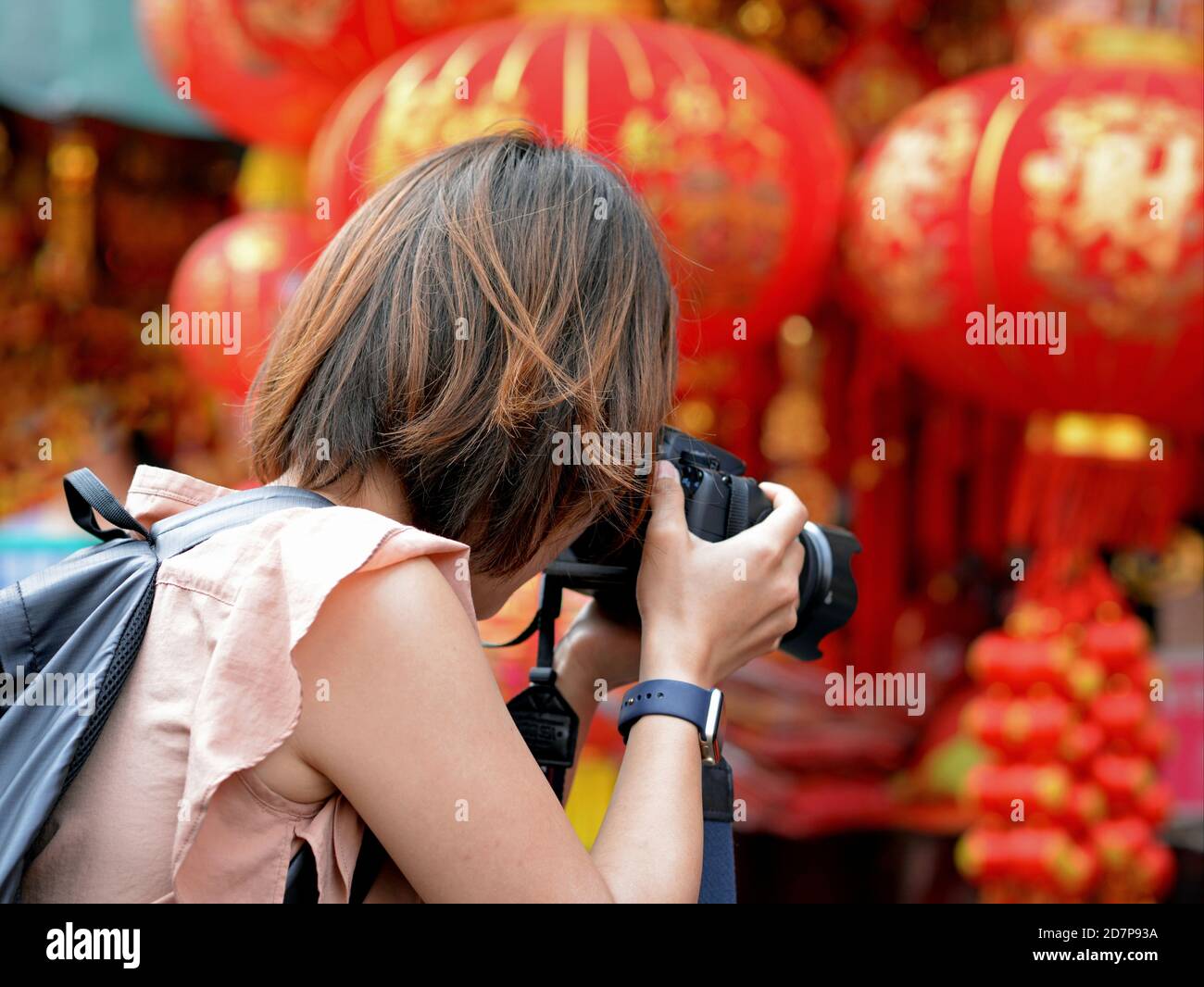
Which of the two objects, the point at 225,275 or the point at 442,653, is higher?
the point at 225,275

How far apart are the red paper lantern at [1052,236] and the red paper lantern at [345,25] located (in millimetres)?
598

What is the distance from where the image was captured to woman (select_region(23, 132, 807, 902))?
22.6 inches

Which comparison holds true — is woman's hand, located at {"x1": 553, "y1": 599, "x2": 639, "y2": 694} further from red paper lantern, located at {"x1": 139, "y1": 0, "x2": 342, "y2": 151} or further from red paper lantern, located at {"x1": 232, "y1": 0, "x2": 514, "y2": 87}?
red paper lantern, located at {"x1": 139, "y1": 0, "x2": 342, "y2": 151}

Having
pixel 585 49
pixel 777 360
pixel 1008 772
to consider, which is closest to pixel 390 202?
pixel 585 49

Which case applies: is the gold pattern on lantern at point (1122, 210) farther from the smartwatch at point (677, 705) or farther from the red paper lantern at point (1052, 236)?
the smartwatch at point (677, 705)

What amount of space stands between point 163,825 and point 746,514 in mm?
378

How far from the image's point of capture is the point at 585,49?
153cm

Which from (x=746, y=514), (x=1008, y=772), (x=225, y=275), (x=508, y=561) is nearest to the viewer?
(x=508, y=561)

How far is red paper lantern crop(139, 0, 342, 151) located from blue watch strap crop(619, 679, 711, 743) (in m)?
1.49

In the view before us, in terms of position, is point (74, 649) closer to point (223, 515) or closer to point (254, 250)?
point (223, 515)

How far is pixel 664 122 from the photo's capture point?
4.90 feet

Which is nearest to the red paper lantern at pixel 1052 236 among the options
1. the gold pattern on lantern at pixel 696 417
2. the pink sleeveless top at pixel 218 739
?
the gold pattern on lantern at pixel 696 417

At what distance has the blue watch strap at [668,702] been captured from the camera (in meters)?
0.67
